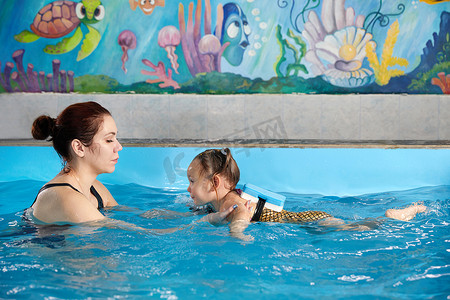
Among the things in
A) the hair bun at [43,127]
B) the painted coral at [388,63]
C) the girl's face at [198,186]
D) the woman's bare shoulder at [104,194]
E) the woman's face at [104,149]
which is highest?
the painted coral at [388,63]

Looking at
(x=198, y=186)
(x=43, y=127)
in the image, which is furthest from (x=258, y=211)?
(x=43, y=127)

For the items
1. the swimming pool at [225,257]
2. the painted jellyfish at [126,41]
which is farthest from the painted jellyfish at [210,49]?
the swimming pool at [225,257]

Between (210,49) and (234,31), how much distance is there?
15.0 inches

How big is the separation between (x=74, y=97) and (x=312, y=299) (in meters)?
5.08

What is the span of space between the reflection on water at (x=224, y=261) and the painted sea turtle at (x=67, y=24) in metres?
3.74

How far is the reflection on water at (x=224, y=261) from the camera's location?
5.57 ft

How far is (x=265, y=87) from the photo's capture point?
6062 mm

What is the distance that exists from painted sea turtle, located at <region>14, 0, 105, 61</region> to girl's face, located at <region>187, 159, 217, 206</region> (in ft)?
12.9

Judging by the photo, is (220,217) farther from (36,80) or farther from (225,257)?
(36,80)

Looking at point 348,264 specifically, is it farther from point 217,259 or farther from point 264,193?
point 264,193

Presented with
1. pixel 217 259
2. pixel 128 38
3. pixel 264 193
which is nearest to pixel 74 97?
pixel 128 38

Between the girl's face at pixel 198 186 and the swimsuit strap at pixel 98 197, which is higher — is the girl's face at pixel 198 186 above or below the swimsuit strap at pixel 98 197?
above

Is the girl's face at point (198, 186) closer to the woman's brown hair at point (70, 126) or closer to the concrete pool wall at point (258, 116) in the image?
the woman's brown hair at point (70, 126)

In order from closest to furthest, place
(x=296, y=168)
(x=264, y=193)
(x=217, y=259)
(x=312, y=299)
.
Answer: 1. (x=312, y=299)
2. (x=217, y=259)
3. (x=264, y=193)
4. (x=296, y=168)
